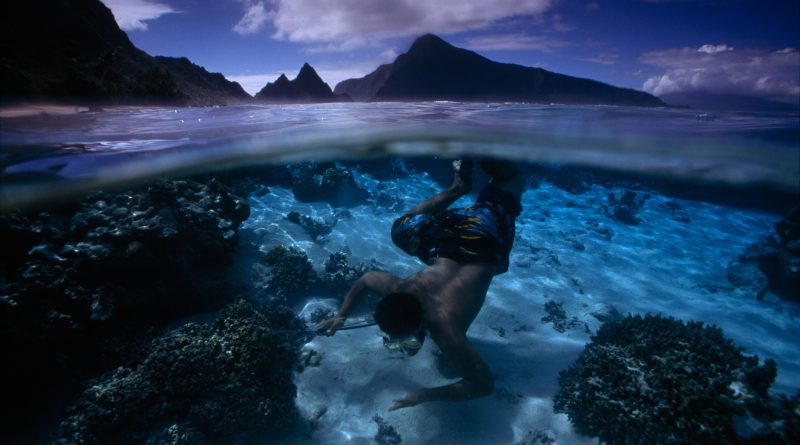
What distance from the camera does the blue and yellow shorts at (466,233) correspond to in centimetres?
624

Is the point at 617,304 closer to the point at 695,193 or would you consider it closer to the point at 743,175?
the point at 743,175

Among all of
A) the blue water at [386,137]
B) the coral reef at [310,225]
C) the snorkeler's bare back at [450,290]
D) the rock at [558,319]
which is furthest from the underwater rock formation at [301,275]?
the rock at [558,319]

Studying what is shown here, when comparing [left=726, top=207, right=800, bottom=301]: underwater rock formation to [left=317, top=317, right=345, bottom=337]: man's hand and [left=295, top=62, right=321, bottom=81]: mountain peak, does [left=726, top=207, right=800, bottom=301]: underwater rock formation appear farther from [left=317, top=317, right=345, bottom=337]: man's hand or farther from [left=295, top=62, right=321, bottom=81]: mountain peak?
[left=295, top=62, right=321, bottom=81]: mountain peak

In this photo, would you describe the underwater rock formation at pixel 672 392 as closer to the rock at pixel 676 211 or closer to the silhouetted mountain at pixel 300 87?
the rock at pixel 676 211

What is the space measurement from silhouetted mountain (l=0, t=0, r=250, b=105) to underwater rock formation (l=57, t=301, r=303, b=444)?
22.7ft

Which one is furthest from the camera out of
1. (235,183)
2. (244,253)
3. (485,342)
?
(235,183)

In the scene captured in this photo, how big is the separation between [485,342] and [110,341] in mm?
7577

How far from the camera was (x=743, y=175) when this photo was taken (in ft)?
34.1

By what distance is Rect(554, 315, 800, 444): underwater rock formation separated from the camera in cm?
440

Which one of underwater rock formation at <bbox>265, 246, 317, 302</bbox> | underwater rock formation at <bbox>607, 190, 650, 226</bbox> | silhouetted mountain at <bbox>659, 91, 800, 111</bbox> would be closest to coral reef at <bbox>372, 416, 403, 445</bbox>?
underwater rock formation at <bbox>265, 246, 317, 302</bbox>

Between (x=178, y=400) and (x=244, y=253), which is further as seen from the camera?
(x=244, y=253)

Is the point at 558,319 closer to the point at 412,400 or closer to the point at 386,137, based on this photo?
the point at 412,400

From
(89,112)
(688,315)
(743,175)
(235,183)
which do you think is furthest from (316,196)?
(743,175)

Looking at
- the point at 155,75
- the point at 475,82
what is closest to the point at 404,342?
the point at 155,75
